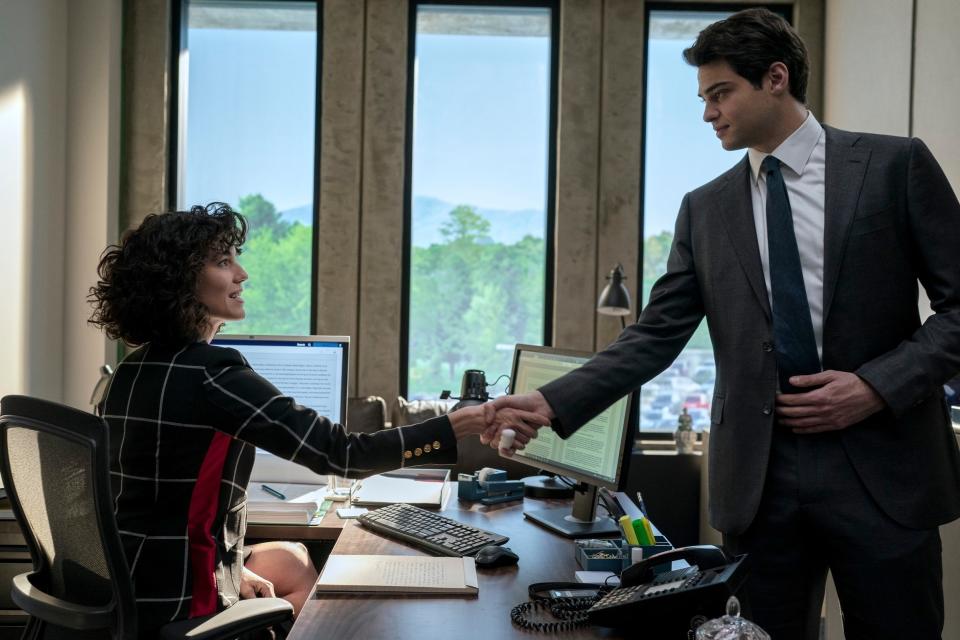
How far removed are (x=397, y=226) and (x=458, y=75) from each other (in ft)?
3.25

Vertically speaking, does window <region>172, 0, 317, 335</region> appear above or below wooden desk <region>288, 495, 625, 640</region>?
above

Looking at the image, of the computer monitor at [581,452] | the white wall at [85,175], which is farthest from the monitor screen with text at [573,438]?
the white wall at [85,175]

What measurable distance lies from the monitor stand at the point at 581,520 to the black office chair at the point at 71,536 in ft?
2.58

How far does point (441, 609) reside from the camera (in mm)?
1518

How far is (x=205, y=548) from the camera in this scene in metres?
1.67

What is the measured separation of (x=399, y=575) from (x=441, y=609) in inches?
7.5

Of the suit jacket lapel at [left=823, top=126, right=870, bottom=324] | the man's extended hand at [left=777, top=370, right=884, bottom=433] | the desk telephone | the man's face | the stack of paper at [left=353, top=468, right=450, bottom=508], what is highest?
the man's face

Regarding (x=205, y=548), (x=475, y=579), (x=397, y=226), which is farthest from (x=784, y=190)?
(x=397, y=226)

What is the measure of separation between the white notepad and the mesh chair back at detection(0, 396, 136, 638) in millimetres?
394

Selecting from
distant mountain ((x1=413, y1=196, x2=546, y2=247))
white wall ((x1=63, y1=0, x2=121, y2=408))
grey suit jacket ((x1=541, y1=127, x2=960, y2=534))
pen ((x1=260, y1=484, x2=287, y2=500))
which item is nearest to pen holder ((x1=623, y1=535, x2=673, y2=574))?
grey suit jacket ((x1=541, y1=127, x2=960, y2=534))

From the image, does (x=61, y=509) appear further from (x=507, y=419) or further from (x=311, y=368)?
(x=311, y=368)

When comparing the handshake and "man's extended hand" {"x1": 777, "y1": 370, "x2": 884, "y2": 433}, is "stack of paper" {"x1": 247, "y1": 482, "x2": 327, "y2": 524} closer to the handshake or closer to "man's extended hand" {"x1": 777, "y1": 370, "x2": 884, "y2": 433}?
the handshake

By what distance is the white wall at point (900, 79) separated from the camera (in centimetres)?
328

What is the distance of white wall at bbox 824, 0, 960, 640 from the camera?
328 centimetres
